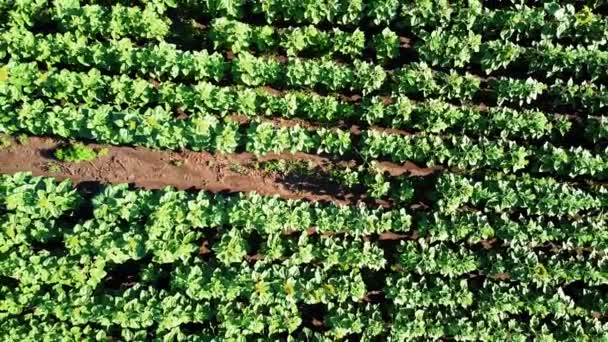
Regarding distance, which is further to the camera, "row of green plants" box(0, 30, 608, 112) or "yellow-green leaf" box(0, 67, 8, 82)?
"row of green plants" box(0, 30, 608, 112)

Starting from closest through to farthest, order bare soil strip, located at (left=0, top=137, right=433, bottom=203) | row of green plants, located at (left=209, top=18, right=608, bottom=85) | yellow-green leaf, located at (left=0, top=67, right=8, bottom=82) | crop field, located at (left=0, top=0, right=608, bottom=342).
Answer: yellow-green leaf, located at (left=0, top=67, right=8, bottom=82) < crop field, located at (left=0, top=0, right=608, bottom=342) < bare soil strip, located at (left=0, top=137, right=433, bottom=203) < row of green plants, located at (left=209, top=18, right=608, bottom=85)

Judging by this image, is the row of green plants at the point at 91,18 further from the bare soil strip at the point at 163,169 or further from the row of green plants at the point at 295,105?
the bare soil strip at the point at 163,169

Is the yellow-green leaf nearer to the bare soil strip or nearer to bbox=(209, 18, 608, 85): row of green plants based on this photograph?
the bare soil strip

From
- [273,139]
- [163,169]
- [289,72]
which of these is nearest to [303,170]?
[273,139]

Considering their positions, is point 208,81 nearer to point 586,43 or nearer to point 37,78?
point 37,78

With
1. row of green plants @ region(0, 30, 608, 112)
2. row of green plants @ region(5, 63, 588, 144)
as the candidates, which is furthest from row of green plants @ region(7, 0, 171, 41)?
row of green plants @ region(5, 63, 588, 144)

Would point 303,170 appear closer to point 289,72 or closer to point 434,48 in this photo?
point 289,72

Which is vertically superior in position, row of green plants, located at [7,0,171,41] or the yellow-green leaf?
row of green plants, located at [7,0,171,41]
